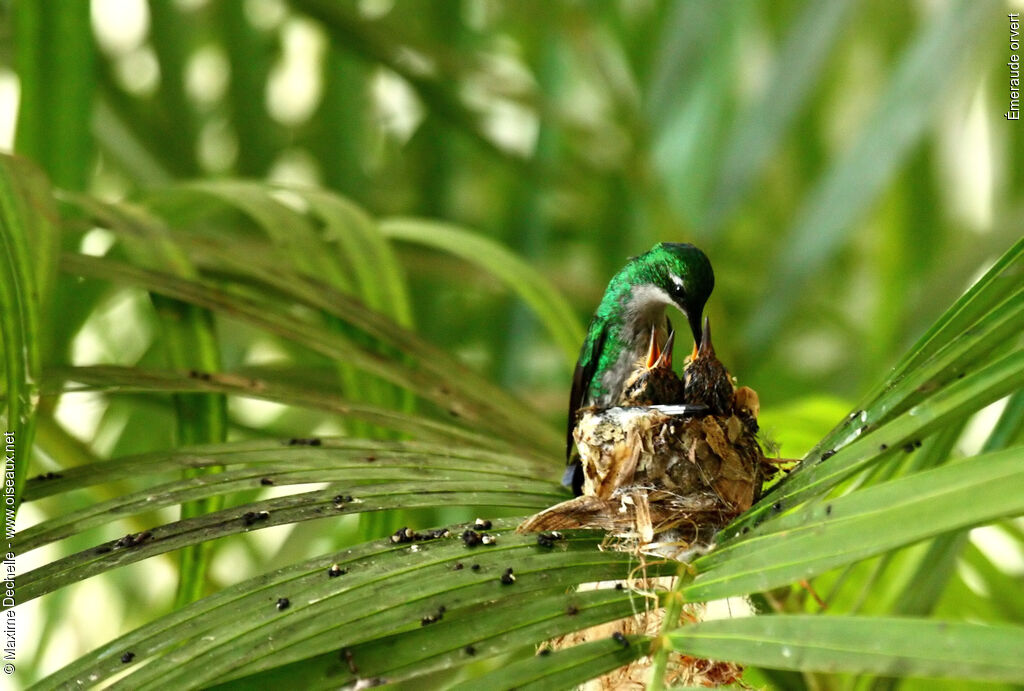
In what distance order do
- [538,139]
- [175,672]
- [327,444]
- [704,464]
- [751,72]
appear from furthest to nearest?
[751,72]
[538,139]
[704,464]
[327,444]
[175,672]

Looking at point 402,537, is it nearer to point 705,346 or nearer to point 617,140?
point 705,346

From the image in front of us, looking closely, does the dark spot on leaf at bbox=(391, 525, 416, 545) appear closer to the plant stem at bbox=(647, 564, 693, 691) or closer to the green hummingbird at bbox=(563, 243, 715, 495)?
the plant stem at bbox=(647, 564, 693, 691)

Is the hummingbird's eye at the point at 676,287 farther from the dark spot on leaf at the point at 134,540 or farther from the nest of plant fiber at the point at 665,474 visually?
the dark spot on leaf at the point at 134,540

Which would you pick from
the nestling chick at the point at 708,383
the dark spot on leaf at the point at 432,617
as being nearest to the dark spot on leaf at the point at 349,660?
the dark spot on leaf at the point at 432,617

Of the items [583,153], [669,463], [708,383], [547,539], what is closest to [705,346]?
[708,383]

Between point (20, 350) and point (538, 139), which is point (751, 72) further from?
point (20, 350)

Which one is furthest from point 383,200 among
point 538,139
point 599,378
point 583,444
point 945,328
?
point 945,328
